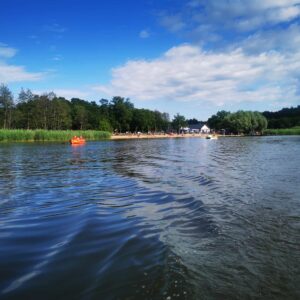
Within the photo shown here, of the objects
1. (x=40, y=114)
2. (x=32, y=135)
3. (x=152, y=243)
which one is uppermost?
(x=40, y=114)

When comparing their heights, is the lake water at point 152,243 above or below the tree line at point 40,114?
below

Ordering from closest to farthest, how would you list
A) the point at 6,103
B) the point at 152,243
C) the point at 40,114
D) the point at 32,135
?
the point at 152,243 → the point at 32,135 → the point at 6,103 → the point at 40,114

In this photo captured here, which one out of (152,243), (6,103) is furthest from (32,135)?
(152,243)

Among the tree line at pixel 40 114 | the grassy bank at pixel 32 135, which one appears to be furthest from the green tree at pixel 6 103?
the grassy bank at pixel 32 135

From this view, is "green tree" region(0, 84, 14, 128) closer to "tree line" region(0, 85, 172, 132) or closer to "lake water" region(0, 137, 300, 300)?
"tree line" region(0, 85, 172, 132)

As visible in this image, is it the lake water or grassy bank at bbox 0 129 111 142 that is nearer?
the lake water

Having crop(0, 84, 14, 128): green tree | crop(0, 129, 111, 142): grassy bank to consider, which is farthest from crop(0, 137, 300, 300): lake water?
crop(0, 84, 14, 128): green tree

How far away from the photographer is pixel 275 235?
872 centimetres

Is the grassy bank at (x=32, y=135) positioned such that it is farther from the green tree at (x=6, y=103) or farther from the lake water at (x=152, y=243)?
the lake water at (x=152, y=243)

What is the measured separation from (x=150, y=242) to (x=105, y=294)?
2843 mm

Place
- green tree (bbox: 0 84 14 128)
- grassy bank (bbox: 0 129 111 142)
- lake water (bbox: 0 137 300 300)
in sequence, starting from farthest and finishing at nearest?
green tree (bbox: 0 84 14 128)
grassy bank (bbox: 0 129 111 142)
lake water (bbox: 0 137 300 300)

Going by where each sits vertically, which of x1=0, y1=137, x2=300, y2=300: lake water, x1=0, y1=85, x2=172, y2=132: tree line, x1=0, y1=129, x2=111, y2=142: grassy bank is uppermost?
x1=0, y1=85, x2=172, y2=132: tree line

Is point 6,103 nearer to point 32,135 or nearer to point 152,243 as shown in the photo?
point 32,135

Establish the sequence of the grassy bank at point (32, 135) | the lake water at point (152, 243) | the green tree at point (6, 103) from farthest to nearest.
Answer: the green tree at point (6, 103), the grassy bank at point (32, 135), the lake water at point (152, 243)
